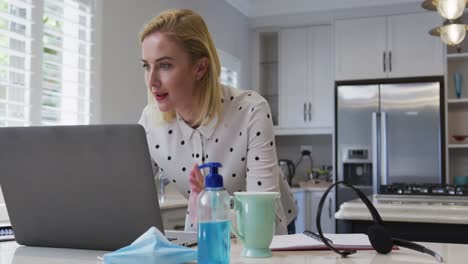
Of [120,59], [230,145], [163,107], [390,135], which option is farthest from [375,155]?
[163,107]

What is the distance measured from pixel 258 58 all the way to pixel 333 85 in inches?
34.3

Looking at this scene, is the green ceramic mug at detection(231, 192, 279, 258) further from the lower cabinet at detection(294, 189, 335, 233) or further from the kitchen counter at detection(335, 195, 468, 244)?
the lower cabinet at detection(294, 189, 335, 233)

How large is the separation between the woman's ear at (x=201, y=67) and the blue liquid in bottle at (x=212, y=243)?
30.7 inches

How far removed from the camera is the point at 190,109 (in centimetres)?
162

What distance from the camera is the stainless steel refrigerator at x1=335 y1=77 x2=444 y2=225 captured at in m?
4.73

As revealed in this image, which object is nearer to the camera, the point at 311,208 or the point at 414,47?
the point at 414,47

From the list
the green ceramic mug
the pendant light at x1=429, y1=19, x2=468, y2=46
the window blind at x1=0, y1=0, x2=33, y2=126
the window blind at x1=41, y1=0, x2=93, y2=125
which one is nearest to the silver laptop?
the green ceramic mug

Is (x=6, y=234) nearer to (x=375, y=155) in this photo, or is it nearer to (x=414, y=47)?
(x=375, y=155)

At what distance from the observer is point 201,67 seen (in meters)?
1.61

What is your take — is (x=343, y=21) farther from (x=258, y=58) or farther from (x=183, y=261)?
(x=183, y=261)

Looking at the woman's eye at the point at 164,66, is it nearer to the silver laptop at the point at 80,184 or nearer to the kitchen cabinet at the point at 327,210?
the silver laptop at the point at 80,184

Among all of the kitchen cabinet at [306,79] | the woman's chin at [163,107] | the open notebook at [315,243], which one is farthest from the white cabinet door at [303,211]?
the open notebook at [315,243]

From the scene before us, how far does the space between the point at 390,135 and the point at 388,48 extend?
0.83 m

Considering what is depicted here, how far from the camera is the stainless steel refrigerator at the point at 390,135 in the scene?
186 inches
